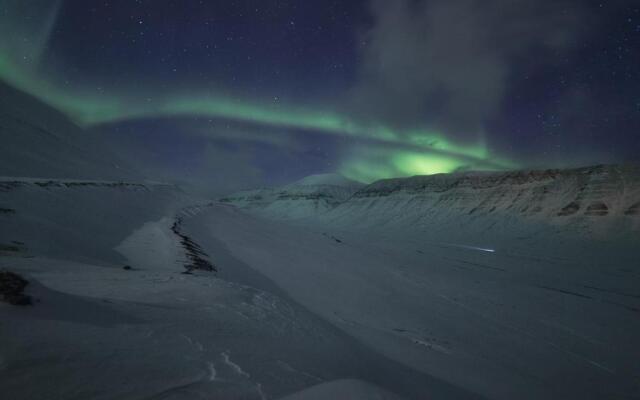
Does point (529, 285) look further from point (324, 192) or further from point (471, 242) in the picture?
point (324, 192)

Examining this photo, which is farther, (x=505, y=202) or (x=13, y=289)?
(x=505, y=202)

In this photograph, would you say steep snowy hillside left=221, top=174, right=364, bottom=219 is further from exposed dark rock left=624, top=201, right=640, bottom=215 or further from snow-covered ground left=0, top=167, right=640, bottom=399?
snow-covered ground left=0, top=167, right=640, bottom=399

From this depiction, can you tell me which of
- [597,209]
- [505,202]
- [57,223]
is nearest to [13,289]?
[57,223]

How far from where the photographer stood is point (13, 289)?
2.18 m

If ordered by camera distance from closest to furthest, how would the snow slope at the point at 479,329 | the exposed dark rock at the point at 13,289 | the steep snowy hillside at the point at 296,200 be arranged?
the exposed dark rock at the point at 13,289
the snow slope at the point at 479,329
the steep snowy hillside at the point at 296,200

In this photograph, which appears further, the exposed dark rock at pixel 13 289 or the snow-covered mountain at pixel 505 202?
the snow-covered mountain at pixel 505 202

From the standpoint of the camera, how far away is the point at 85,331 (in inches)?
77.2

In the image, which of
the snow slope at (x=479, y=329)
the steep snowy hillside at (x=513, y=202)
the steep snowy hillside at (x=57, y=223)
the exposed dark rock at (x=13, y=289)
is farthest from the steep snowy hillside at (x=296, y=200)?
the exposed dark rock at (x=13, y=289)

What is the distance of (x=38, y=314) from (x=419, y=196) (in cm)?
7972

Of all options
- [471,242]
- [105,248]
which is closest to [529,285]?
[105,248]

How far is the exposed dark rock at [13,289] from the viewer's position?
2032mm

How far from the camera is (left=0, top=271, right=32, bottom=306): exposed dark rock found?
2.03 metres

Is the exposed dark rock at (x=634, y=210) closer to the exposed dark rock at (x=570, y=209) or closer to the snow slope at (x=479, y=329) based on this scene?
the exposed dark rock at (x=570, y=209)

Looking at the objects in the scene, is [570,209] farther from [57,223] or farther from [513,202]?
[57,223]
